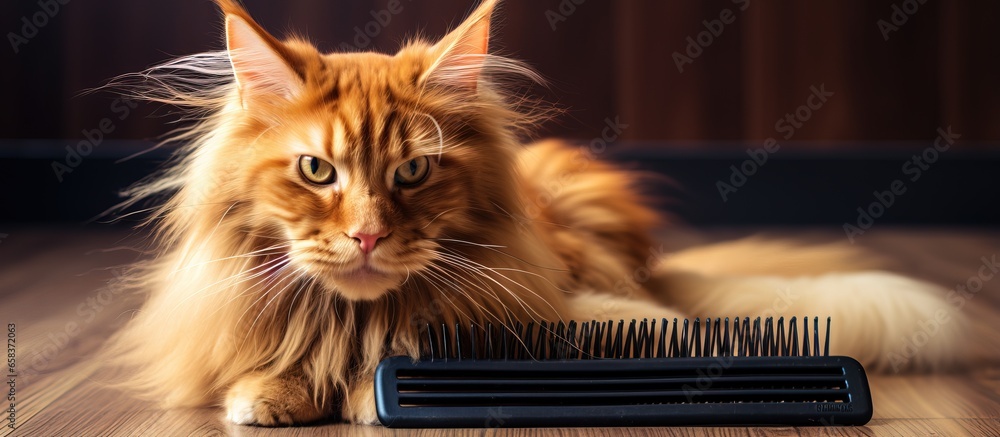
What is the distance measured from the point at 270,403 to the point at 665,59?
2.36m

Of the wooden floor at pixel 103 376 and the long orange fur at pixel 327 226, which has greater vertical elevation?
the long orange fur at pixel 327 226

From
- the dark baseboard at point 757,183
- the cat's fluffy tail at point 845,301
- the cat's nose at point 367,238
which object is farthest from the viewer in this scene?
the dark baseboard at point 757,183

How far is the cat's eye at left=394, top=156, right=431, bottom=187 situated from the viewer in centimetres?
111

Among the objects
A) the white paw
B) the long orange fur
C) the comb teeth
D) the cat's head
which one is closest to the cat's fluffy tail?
the comb teeth

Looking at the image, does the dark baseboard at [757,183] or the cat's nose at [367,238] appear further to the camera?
the dark baseboard at [757,183]

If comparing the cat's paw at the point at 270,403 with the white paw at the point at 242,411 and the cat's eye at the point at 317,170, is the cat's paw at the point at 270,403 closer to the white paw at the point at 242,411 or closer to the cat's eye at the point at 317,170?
the white paw at the point at 242,411

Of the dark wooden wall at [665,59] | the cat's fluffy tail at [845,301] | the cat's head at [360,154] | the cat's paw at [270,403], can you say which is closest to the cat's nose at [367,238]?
the cat's head at [360,154]

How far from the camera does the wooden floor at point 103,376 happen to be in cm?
111

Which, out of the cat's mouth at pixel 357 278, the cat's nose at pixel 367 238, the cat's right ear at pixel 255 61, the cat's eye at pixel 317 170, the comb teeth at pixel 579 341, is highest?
the cat's right ear at pixel 255 61

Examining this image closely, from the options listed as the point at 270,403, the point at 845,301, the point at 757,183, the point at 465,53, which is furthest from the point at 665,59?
the point at 270,403

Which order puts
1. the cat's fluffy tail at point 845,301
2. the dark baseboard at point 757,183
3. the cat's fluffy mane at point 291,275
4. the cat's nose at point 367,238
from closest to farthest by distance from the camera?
the cat's nose at point 367,238 < the cat's fluffy mane at point 291,275 < the cat's fluffy tail at point 845,301 < the dark baseboard at point 757,183

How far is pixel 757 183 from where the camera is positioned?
130 inches

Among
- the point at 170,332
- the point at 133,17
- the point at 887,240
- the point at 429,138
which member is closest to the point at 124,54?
the point at 133,17

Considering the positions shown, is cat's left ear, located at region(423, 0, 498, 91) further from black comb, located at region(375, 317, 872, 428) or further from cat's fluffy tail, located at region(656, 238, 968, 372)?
cat's fluffy tail, located at region(656, 238, 968, 372)
